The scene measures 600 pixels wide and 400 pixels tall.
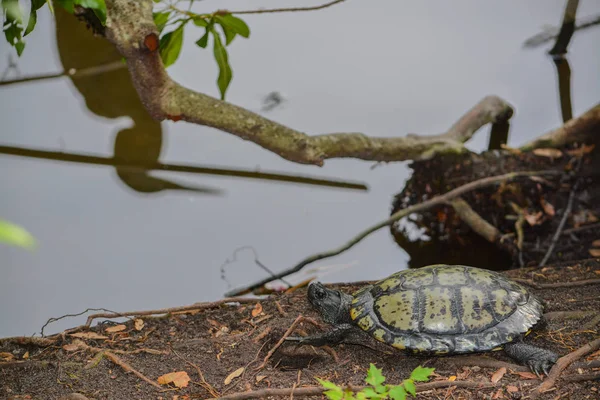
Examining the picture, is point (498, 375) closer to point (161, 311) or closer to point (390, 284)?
point (390, 284)

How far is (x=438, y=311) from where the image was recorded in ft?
9.75

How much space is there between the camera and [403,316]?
3004 mm

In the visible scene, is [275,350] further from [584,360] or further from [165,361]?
[584,360]

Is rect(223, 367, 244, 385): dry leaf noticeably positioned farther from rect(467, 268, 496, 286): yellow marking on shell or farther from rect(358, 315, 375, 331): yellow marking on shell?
rect(467, 268, 496, 286): yellow marking on shell

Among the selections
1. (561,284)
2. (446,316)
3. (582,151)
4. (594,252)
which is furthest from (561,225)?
(446,316)

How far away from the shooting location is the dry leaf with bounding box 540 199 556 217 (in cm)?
491

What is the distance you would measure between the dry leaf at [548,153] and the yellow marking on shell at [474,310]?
2.58m

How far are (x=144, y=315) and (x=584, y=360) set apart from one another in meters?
2.55

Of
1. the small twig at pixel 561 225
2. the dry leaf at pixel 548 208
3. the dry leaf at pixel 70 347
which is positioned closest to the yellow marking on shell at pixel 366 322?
the dry leaf at pixel 70 347

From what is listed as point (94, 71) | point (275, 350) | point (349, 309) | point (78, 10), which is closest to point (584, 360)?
point (349, 309)

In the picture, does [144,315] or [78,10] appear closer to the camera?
[78,10]

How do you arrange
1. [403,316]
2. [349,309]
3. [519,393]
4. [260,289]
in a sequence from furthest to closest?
[260,289]
[349,309]
[403,316]
[519,393]

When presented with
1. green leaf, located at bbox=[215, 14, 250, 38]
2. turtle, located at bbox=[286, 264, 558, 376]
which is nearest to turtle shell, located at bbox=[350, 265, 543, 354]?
turtle, located at bbox=[286, 264, 558, 376]

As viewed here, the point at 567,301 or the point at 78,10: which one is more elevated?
the point at 78,10
